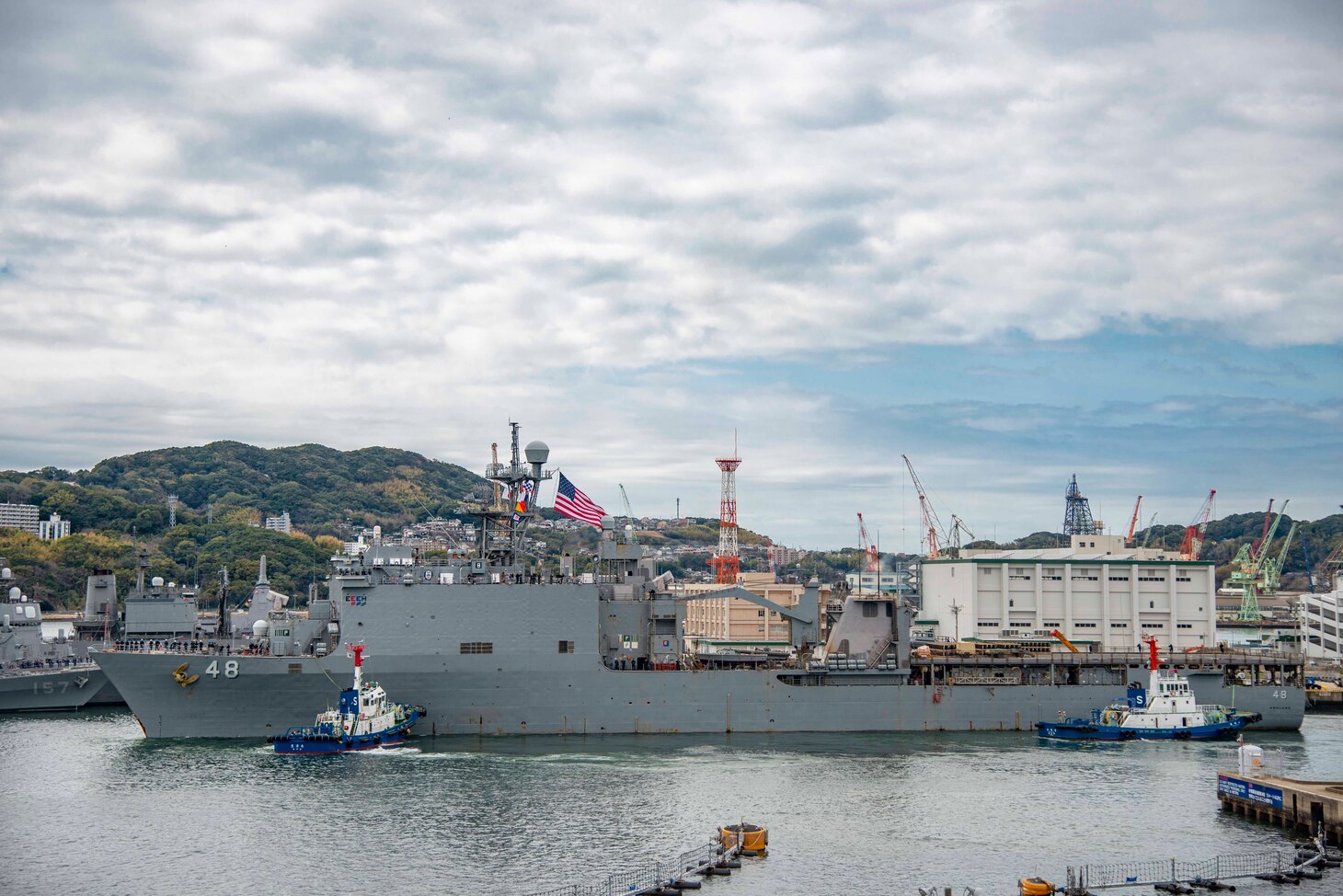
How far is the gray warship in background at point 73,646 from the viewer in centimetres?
4738

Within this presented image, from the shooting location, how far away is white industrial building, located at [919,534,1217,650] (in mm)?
54938

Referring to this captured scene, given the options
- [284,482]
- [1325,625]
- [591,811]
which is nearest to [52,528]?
[284,482]

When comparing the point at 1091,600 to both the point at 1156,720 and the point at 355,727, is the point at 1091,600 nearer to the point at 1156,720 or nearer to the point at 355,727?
the point at 1156,720

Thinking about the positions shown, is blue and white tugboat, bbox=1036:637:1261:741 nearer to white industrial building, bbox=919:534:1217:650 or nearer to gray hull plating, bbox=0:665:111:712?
white industrial building, bbox=919:534:1217:650

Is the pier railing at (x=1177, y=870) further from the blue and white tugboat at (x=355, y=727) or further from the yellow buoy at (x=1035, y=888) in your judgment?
the blue and white tugboat at (x=355, y=727)

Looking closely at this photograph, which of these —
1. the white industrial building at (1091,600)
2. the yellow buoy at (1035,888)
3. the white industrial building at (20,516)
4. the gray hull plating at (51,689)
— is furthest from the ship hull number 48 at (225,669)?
the white industrial building at (20,516)

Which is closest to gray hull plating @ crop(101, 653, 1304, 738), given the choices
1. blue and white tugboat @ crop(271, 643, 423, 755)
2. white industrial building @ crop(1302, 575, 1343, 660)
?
blue and white tugboat @ crop(271, 643, 423, 755)

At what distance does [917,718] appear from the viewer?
3956cm

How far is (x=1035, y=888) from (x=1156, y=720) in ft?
70.9

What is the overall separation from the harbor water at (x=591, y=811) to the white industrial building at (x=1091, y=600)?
17.1 m

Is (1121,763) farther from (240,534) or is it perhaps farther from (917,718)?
(240,534)

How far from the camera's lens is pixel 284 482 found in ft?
553

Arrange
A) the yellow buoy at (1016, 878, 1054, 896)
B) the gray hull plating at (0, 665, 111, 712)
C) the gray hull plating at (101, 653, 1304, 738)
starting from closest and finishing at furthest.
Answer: the yellow buoy at (1016, 878, 1054, 896) < the gray hull plating at (101, 653, 1304, 738) < the gray hull plating at (0, 665, 111, 712)

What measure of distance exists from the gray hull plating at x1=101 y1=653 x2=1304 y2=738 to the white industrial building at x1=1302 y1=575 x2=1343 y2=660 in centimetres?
4104
